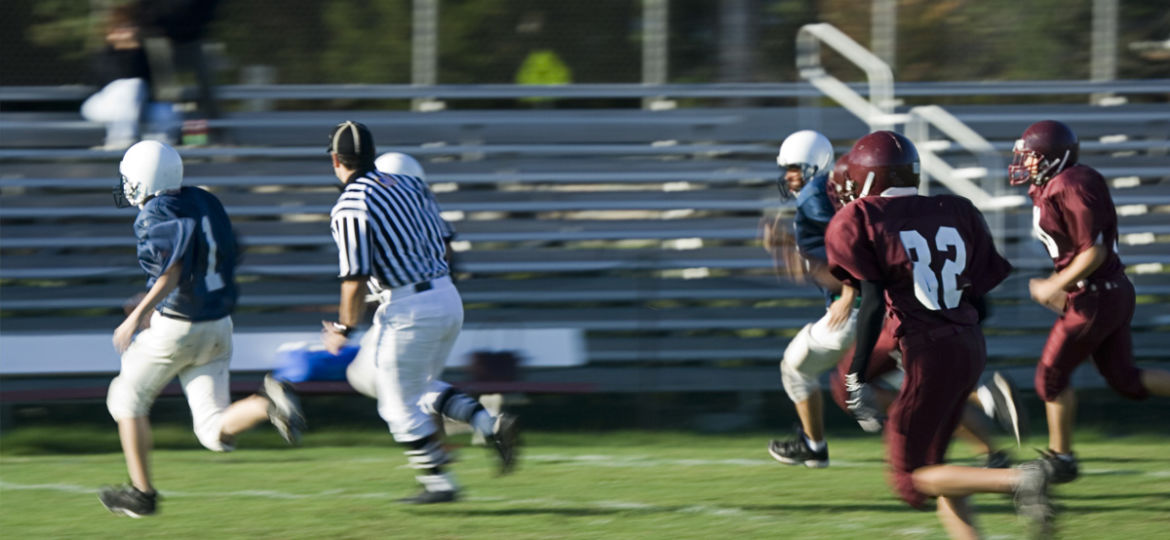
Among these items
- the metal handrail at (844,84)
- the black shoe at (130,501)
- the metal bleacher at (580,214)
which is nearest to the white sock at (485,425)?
the black shoe at (130,501)

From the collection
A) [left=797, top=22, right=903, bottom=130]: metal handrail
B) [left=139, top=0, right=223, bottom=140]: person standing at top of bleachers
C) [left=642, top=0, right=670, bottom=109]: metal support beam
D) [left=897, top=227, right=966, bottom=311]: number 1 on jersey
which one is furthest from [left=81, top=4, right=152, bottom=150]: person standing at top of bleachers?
[left=897, top=227, right=966, bottom=311]: number 1 on jersey

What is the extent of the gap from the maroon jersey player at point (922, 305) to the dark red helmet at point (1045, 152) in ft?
5.72

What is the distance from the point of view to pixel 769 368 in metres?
9.99

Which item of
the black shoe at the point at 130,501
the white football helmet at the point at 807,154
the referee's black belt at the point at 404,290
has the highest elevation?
the white football helmet at the point at 807,154

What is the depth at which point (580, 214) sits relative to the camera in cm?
1213

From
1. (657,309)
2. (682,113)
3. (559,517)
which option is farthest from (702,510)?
(682,113)

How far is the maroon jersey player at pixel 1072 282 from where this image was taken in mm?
6914

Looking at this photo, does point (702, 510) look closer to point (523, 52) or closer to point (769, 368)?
point (769, 368)

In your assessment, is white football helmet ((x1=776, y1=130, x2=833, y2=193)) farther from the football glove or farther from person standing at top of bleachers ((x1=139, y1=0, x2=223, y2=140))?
person standing at top of bleachers ((x1=139, y1=0, x2=223, y2=140))

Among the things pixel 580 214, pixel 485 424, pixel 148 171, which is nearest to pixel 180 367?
pixel 148 171

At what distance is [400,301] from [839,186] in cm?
192

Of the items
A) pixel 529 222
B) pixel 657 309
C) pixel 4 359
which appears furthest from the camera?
pixel 529 222

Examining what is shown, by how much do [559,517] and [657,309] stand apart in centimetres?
400

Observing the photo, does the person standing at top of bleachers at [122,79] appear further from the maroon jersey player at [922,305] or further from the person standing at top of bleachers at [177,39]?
the maroon jersey player at [922,305]
